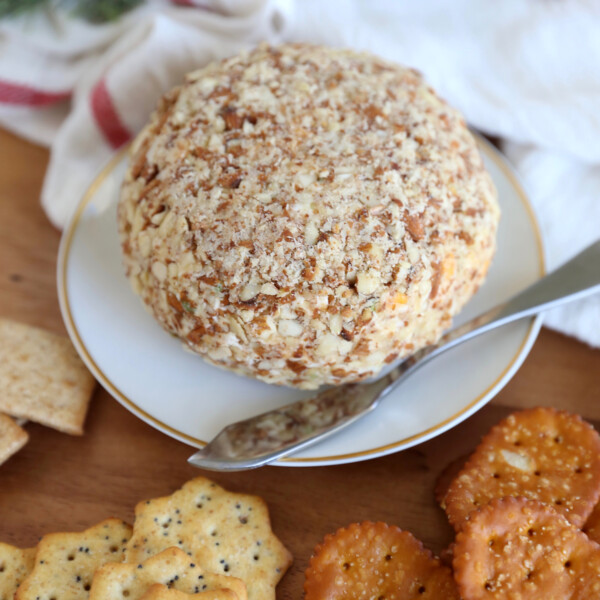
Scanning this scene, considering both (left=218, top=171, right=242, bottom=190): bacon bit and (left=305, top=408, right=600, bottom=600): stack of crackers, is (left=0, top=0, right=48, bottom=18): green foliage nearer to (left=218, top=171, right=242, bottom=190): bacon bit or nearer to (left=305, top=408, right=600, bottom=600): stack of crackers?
(left=218, top=171, right=242, bottom=190): bacon bit

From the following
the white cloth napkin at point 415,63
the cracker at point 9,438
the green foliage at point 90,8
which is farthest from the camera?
the green foliage at point 90,8

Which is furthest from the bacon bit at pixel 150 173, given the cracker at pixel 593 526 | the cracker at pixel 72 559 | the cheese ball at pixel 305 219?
the cracker at pixel 593 526

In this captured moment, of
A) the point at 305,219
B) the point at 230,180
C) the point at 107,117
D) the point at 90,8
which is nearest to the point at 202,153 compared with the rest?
the point at 230,180

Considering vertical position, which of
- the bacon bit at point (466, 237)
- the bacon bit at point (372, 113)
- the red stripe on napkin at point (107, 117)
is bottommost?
the red stripe on napkin at point (107, 117)

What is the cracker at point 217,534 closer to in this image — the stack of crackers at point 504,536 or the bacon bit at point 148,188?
the stack of crackers at point 504,536

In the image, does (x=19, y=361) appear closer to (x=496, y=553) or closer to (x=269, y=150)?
(x=269, y=150)

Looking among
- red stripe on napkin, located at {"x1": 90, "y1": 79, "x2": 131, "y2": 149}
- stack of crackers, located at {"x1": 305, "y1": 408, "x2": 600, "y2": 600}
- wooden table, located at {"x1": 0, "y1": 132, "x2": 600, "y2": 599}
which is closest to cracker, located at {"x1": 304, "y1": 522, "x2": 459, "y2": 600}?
stack of crackers, located at {"x1": 305, "y1": 408, "x2": 600, "y2": 600}
